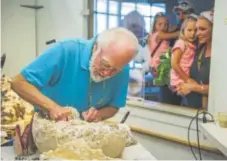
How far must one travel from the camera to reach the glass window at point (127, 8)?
1.19 meters

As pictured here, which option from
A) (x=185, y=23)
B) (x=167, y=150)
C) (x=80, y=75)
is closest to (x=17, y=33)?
(x=80, y=75)

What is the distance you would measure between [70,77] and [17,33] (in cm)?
25

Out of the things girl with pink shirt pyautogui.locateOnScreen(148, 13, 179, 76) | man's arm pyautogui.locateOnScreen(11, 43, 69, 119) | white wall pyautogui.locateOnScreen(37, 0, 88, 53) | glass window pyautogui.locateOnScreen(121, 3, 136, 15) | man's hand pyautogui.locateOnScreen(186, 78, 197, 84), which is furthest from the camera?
man's hand pyautogui.locateOnScreen(186, 78, 197, 84)

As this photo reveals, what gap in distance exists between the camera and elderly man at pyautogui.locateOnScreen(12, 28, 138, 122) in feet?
3.06

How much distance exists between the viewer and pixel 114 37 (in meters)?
0.95

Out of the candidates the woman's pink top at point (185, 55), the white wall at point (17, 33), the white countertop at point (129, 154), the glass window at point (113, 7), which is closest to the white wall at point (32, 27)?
the white wall at point (17, 33)

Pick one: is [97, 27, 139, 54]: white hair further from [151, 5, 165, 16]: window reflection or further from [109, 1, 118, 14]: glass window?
[151, 5, 165, 16]: window reflection

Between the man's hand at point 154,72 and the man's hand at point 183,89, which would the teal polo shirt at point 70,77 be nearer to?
the man's hand at point 154,72

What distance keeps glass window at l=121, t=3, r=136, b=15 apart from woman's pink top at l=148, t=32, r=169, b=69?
157 mm

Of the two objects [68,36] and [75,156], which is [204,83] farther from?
[75,156]

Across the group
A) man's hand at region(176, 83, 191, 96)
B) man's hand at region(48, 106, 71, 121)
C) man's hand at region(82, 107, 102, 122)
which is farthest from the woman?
man's hand at region(48, 106, 71, 121)

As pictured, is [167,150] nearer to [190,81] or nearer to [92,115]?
[190,81]

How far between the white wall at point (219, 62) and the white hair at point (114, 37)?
549 mm

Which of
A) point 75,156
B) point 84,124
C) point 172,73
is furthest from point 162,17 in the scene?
point 75,156
